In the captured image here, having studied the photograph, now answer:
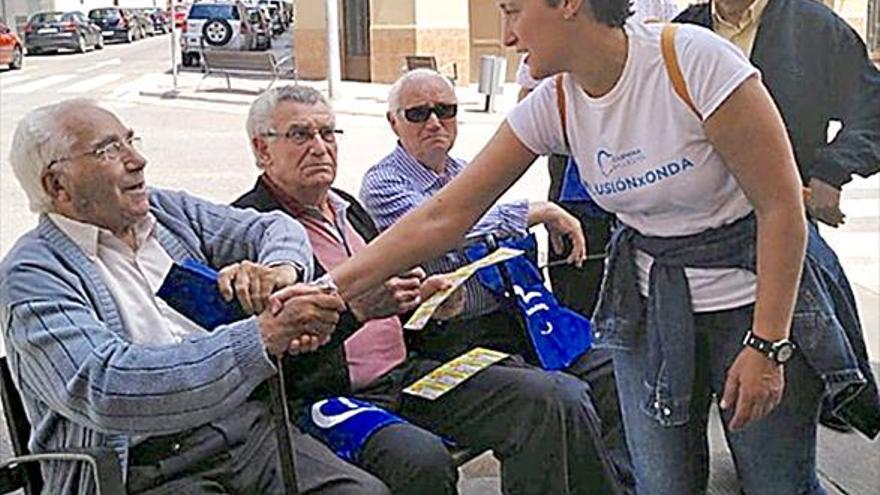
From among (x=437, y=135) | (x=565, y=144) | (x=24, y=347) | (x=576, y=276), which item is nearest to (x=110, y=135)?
→ (x=24, y=347)

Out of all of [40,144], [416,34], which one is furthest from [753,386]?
[416,34]

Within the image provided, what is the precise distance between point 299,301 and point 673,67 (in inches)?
29.5

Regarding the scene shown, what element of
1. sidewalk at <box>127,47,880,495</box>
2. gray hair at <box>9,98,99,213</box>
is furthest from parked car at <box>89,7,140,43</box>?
gray hair at <box>9,98,99,213</box>

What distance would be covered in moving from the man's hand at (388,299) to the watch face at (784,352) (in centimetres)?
71

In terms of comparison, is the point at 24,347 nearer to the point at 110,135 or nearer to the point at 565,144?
the point at 110,135

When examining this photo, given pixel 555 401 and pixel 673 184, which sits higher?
pixel 673 184

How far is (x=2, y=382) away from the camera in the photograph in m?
2.25

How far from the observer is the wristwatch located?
175cm

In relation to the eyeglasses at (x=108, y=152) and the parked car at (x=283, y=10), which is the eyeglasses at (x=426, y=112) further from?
the parked car at (x=283, y=10)

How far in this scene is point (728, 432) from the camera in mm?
1901

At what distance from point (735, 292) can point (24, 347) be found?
1.20 meters

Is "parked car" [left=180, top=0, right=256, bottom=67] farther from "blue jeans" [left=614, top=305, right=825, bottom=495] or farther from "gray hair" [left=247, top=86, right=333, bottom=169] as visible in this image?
"blue jeans" [left=614, top=305, right=825, bottom=495]

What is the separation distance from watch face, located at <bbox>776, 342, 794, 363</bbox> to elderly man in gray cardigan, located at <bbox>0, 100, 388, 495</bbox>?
77 centimetres

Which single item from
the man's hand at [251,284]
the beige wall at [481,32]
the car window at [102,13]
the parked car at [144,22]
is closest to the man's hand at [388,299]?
the man's hand at [251,284]
